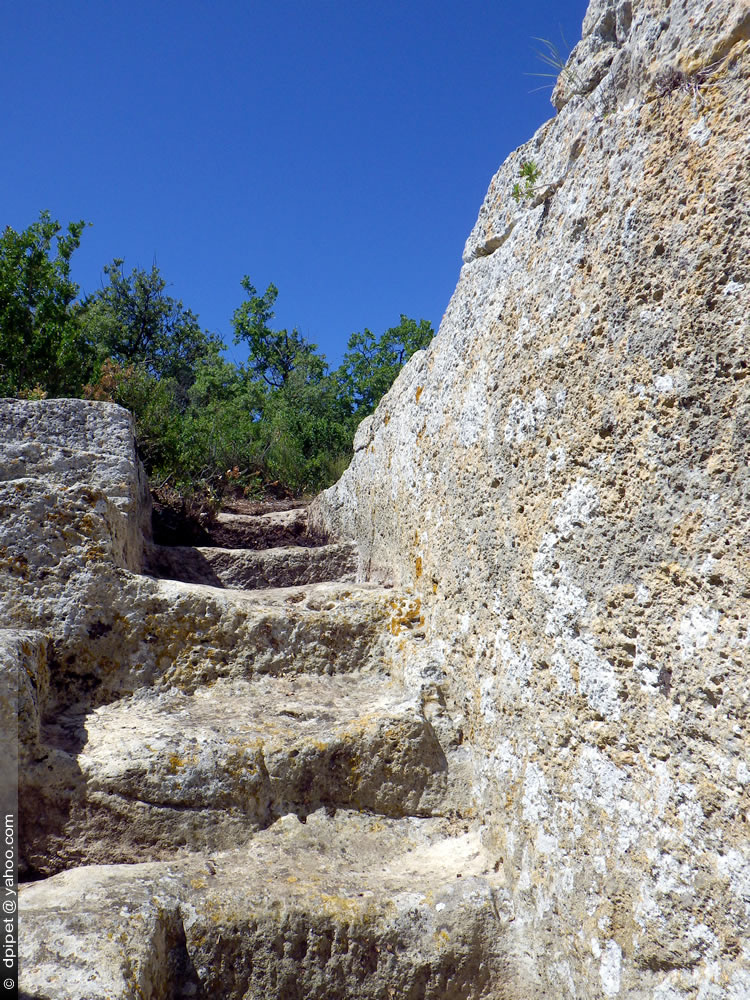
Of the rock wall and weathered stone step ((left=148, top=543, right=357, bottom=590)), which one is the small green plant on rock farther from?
weathered stone step ((left=148, top=543, right=357, bottom=590))

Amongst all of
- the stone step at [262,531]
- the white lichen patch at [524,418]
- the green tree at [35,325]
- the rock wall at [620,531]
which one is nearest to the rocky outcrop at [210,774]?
the rock wall at [620,531]

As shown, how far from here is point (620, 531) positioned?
2.34 meters

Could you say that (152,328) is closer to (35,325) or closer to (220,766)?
(35,325)

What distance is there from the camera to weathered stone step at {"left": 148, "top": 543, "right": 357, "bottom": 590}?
4.49 metres

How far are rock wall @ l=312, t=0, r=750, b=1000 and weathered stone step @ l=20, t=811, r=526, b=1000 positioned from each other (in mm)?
204

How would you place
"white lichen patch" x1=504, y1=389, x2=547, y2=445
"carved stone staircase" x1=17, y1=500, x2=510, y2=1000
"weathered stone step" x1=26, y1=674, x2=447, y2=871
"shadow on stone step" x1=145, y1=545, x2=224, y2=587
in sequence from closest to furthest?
"carved stone staircase" x1=17, y1=500, x2=510, y2=1000, "weathered stone step" x1=26, y1=674, x2=447, y2=871, "white lichen patch" x1=504, y1=389, x2=547, y2=445, "shadow on stone step" x1=145, y1=545, x2=224, y2=587

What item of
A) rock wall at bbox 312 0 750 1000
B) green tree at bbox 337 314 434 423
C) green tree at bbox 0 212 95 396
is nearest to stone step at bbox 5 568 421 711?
rock wall at bbox 312 0 750 1000

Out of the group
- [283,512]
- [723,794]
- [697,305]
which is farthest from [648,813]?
[283,512]

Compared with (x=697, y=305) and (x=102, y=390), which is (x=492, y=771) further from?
(x=102, y=390)

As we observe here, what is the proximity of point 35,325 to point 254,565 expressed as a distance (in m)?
4.61

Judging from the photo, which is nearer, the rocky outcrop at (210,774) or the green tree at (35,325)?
the rocky outcrop at (210,774)

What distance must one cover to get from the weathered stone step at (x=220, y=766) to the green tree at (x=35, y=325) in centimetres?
462

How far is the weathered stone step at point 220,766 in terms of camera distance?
2.70m

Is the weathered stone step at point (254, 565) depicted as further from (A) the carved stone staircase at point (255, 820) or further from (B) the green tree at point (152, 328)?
(B) the green tree at point (152, 328)
